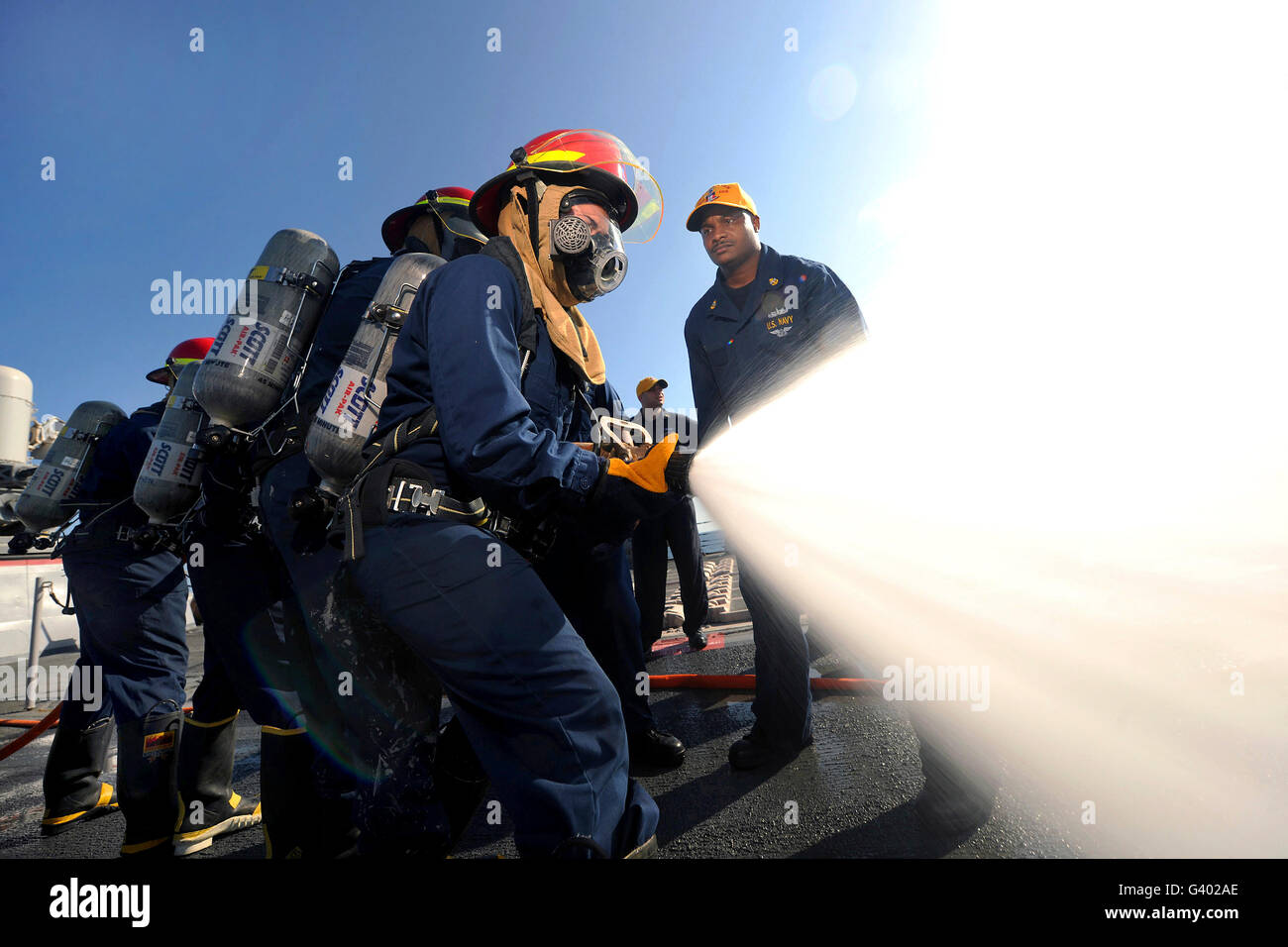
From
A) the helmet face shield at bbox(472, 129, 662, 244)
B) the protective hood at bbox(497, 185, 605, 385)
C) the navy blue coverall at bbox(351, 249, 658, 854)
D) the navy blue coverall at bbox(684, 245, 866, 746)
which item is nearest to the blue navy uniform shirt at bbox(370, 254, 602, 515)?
the navy blue coverall at bbox(351, 249, 658, 854)

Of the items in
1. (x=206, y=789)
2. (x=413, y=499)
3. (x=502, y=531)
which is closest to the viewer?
(x=413, y=499)

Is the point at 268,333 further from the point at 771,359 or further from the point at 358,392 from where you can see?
the point at 771,359

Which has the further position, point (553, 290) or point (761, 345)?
point (761, 345)

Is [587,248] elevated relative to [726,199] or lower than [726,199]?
lower

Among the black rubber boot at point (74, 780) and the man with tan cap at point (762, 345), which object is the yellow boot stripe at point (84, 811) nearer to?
the black rubber boot at point (74, 780)

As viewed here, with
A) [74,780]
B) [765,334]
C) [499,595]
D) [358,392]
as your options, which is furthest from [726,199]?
[74,780]

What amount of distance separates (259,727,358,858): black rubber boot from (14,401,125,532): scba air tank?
259 cm

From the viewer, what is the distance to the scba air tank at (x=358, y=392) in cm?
212

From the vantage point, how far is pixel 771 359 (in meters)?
3.27

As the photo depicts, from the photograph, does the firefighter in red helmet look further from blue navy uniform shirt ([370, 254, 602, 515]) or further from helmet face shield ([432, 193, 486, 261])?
helmet face shield ([432, 193, 486, 261])

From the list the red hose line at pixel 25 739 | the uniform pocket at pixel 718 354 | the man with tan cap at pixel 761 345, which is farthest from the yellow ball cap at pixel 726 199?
the red hose line at pixel 25 739

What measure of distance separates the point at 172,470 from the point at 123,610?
2.52 feet

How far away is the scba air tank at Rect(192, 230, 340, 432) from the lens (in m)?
2.67

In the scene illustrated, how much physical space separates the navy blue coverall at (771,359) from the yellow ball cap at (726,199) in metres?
0.28
